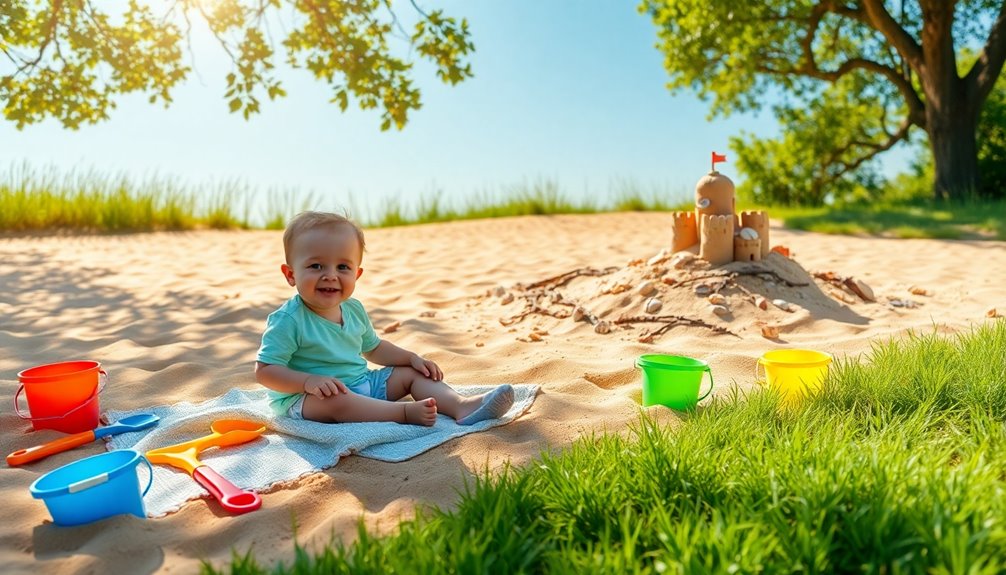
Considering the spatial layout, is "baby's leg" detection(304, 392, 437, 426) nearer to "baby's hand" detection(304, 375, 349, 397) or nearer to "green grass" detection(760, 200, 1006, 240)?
"baby's hand" detection(304, 375, 349, 397)

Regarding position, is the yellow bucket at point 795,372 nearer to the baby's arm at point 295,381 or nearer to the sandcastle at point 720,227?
the baby's arm at point 295,381

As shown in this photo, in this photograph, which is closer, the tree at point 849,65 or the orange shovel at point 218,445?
the orange shovel at point 218,445

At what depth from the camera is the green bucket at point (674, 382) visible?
2.63 m

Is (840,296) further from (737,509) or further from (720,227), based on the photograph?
(737,509)

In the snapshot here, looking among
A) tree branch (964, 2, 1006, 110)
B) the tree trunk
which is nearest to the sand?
the tree trunk

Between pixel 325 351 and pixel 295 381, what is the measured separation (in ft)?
0.79

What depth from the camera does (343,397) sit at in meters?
2.71

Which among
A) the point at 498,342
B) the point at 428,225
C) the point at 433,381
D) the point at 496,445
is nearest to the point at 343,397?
the point at 433,381

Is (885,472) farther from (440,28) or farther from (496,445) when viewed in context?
(440,28)

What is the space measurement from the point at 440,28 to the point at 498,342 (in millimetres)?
4107

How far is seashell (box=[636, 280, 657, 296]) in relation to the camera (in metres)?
4.44

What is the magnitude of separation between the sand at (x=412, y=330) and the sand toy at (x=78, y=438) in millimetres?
42

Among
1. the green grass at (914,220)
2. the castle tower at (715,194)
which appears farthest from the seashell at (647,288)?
the green grass at (914,220)

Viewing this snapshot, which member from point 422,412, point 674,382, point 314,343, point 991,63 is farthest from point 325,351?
point 991,63
